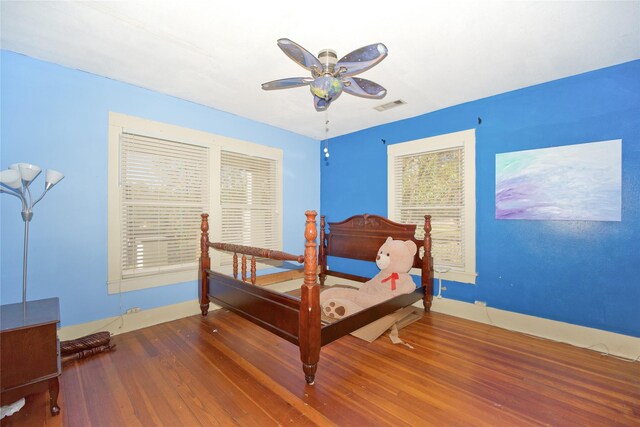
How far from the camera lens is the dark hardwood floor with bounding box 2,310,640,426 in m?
1.71

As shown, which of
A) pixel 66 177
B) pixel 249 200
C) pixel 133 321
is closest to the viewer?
pixel 66 177

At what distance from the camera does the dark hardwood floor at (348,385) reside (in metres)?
1.71

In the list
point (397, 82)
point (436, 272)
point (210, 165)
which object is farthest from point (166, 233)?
point (436, 272)

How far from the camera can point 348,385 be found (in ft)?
6.71

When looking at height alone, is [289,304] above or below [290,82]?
below

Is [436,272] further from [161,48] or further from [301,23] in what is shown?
[161,48]

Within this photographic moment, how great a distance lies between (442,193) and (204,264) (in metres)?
3.24

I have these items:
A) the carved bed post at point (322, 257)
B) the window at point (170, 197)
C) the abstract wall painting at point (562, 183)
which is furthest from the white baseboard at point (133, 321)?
the abstract wall painting at point (562, 183)

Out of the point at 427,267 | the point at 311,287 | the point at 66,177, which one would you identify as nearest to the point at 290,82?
the point at 311,287

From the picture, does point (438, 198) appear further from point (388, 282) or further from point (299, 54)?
point (299, 54)

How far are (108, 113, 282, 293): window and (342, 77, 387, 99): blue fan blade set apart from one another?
2.15 m

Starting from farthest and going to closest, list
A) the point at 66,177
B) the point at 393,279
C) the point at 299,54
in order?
the point at 393,279, the point at 66,177, the point at 299,54

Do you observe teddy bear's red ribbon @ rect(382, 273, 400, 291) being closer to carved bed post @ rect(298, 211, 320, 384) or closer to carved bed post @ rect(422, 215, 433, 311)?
carved bed post @ rect(422, 215, 433, 311)

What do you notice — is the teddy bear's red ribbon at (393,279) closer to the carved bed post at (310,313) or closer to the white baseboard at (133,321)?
the carved bed post at (310,313)
